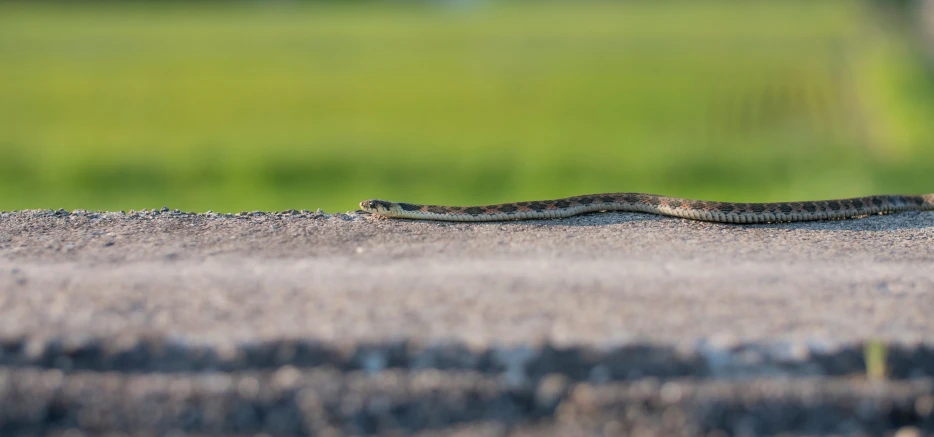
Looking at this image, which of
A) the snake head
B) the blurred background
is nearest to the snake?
the snake head

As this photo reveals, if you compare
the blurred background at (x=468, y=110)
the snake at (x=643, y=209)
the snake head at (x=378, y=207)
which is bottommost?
the snake at (x=643, y=209)

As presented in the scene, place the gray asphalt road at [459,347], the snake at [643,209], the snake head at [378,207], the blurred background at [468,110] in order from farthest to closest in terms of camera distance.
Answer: the blurred background at [468,110], the snake head at [378,207], the snake at [643,209], the gray asphalt road at [459,347]

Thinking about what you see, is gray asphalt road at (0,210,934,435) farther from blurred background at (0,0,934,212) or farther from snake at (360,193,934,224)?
blurred background at (0,0,934,212)

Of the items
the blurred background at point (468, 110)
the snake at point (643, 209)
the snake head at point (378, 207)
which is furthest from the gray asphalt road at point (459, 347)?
the blurred background at point (468, 110)

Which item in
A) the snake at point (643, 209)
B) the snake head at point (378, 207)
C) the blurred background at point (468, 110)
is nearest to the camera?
the snake at point (643, 209)

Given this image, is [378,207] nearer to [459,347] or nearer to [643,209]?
[643,209]

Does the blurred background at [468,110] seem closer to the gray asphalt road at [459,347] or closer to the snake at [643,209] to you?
the snake at [643,209]

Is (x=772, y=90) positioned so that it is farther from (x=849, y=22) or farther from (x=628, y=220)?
(x=628, y=220)

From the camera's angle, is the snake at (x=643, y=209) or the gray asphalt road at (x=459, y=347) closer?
the gray asphalt road at (x=459, y=347)
